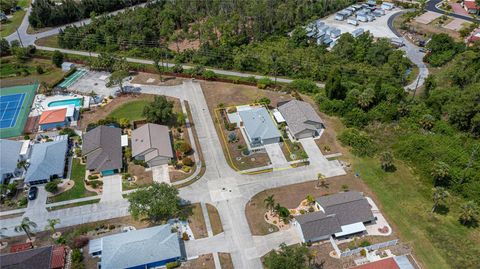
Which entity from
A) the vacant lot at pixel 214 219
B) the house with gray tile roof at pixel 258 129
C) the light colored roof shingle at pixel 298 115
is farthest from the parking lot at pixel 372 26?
the vacant lot at pixel 214 219

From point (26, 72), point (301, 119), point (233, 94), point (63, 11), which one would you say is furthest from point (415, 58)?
point (63, 11)

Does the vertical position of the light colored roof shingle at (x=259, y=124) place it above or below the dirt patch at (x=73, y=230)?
above

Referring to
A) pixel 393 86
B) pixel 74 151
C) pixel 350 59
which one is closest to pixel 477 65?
pixel 393 86

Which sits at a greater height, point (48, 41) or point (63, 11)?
point (63, 11)

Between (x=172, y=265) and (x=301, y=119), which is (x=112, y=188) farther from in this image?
(x=301, y=119)

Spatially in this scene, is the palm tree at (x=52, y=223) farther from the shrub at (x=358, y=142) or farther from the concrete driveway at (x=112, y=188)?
the shrub at (x=358, y=142)

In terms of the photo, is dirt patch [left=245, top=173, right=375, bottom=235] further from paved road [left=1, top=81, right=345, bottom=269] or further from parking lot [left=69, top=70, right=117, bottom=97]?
parking lot [left=69, top=70, right=117, bottom=97]
